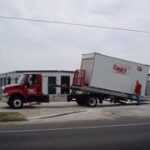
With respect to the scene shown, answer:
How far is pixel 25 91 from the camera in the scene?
27031 mm

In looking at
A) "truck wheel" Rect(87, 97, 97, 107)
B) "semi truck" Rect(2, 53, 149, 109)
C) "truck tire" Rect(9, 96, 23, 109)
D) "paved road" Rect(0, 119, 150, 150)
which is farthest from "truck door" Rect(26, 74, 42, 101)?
"paved road" Rect(0, 119, 150, 150)

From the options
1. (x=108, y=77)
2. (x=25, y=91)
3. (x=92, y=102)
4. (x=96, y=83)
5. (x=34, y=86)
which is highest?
(x=108, y=77)

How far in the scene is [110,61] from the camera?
30031 millimetres

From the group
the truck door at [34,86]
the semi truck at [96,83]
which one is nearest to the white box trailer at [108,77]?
the semi truck at [96,83]

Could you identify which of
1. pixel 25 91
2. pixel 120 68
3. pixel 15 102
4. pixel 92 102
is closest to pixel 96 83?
pixel 92 102

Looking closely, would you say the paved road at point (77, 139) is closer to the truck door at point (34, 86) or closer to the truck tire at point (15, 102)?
the truck tire at point (15, 102)

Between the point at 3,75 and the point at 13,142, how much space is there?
5301 cm

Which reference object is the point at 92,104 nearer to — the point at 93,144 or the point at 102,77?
the point at 102,77

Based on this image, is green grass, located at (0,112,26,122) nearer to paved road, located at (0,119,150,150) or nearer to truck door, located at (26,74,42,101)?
paved road, located at (0,119,150,150)

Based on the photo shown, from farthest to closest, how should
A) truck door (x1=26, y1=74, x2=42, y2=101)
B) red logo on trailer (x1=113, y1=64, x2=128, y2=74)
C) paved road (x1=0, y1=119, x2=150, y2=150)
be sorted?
red logo on trailer (x1=113, y1=64, x2=128, y2=74) → truck door (x1=26, y1=74, x2=42, y2=101) → paved road (x1=0, y1=119, x2=150, y2=150)

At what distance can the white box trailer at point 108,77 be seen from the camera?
29188mm

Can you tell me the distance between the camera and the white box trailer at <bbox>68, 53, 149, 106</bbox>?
2919cm

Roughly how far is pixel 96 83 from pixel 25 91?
566 centimetres

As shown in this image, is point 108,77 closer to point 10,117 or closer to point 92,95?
point 92,95
